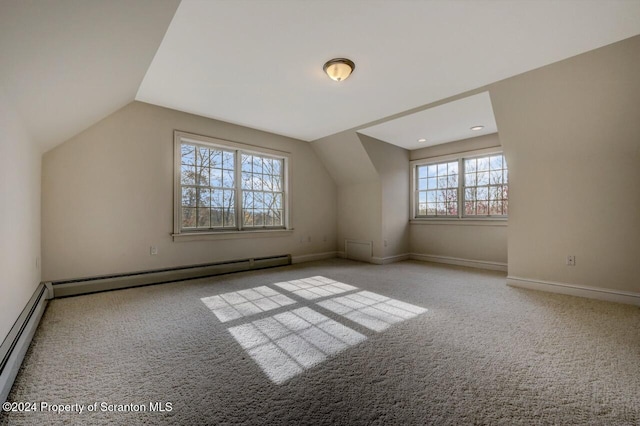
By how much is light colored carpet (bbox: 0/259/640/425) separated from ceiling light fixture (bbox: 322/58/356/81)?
7.50ft

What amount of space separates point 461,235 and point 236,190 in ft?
13.4

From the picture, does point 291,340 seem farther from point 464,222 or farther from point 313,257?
point 464,222

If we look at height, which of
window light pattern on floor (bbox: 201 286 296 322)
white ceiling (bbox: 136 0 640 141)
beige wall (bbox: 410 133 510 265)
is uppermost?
white ceiling (bbox: 136 0 640 141)

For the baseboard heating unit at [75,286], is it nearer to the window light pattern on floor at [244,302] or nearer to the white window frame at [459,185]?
the window light pattern on floor at [244,302]

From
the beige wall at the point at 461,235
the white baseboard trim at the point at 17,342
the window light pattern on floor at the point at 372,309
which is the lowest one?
the window light pattern on floor at the point at 372,309

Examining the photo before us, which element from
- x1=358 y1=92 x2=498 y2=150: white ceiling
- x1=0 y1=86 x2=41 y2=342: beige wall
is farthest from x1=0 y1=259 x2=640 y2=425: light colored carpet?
x1=358 y1=92 x2=498 y2=150: white ceiling

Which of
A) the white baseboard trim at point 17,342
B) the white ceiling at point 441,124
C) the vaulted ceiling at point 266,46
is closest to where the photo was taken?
the white baseboard trim at point 17,342

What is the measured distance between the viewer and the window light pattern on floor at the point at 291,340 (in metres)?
1.72

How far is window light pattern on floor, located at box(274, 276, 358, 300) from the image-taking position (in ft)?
10.6

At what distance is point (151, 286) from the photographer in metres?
3.51

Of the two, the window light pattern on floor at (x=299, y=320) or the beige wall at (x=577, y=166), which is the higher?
the beige wall at (x=577, y=166)

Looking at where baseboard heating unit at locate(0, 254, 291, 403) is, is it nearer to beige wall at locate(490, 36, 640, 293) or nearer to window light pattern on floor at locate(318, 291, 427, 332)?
window light pattern on floor at locate(318, 291, 427, 332)

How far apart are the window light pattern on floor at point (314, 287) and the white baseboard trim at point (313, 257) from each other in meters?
1.31

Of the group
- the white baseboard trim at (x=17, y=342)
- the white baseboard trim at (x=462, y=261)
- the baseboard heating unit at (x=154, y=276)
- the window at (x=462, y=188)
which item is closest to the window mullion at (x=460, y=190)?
the window at (x=462, y=188)
